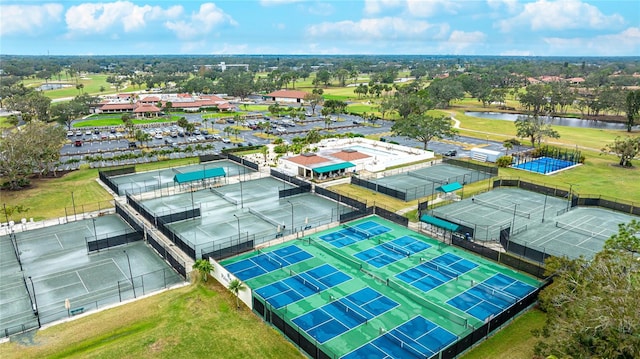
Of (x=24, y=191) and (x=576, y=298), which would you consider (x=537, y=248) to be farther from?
(x=24, y=191)

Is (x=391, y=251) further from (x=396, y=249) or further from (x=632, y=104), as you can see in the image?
(x=632, y=104)

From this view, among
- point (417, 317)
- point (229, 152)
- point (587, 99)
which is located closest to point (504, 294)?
point (417, 317)

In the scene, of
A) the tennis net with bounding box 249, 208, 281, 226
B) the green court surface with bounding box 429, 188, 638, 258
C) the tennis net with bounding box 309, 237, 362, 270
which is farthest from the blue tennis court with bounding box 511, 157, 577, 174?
the tennis net with bounding box 249, 208, 281, 226

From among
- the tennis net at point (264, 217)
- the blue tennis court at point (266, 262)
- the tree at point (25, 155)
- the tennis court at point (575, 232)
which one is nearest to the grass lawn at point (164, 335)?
the blue tennis court at point (266, 262)

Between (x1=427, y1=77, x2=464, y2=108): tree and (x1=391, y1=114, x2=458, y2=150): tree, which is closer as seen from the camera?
(x1=391, y1=114, x2=458, y2=150): tree

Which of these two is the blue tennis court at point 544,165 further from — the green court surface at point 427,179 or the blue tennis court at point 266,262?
the blue tennis court at point 266,262

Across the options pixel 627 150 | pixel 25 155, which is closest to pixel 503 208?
pixel 627 150

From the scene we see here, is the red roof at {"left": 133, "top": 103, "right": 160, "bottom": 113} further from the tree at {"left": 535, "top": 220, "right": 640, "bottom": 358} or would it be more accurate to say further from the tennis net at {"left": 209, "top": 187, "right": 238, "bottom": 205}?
the tree at {"left": 535, "top": 220, "right": 640, "bottom": 358}
